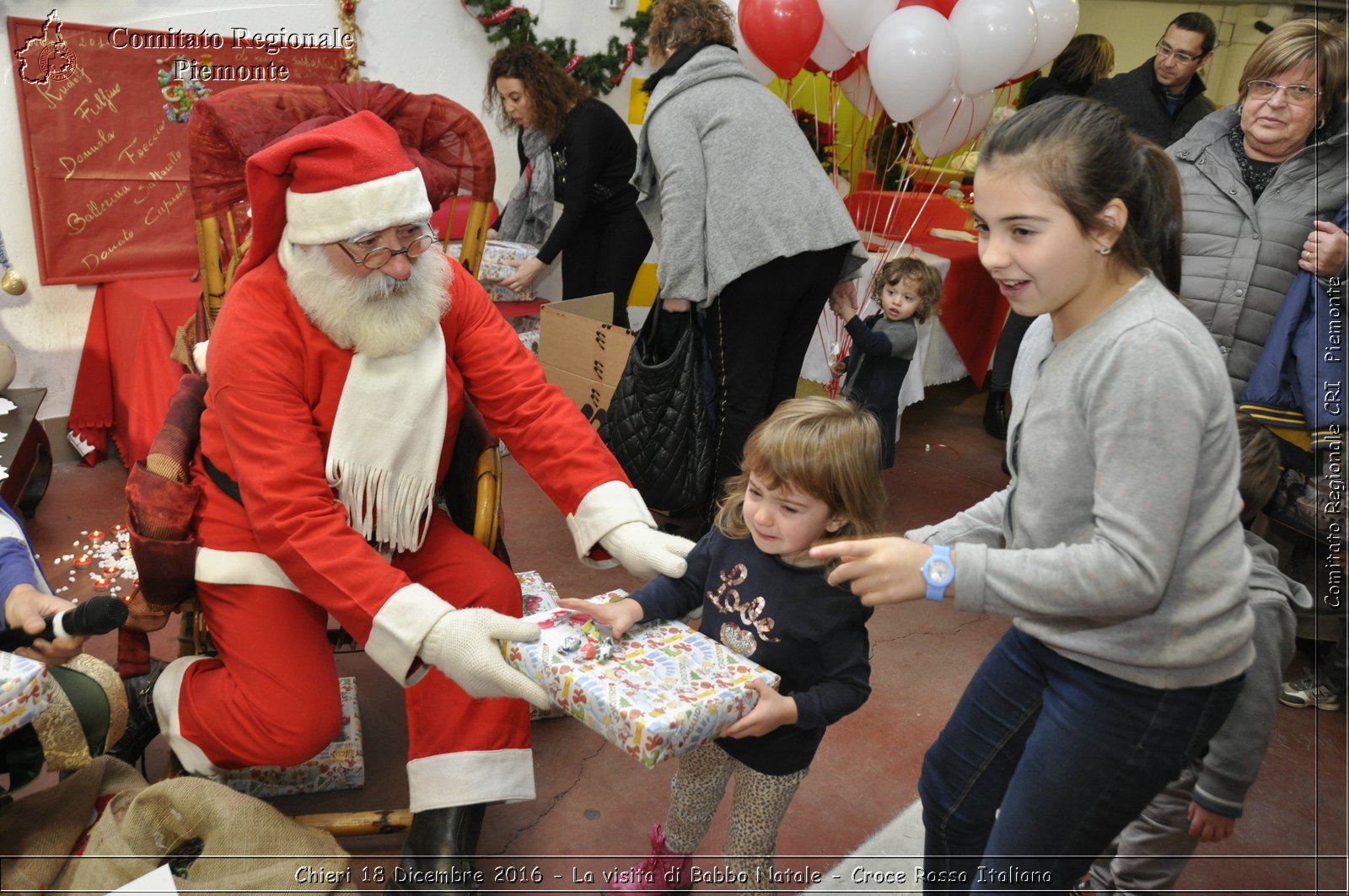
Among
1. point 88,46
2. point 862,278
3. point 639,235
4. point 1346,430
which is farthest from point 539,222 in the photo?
point 1346,430

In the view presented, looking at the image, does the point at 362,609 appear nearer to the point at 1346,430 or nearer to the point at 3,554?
the point at 3,554

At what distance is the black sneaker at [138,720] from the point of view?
2.28 m

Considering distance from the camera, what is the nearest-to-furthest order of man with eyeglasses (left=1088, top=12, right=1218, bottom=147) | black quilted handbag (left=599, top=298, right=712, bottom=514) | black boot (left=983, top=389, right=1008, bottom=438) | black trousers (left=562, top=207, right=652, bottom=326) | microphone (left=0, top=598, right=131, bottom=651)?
1. microphone (left=0, top=598, right=131, bottom=651)
2. black quilted handbag (left=599, top=298, right=712, bottom=514)
3. man with eyeglasses (left=1088, top=12, right=1218, bottom=147)
4. black trousers (left=562, top=207, right=652, bottom=326)
5. black boot (left=983, top=389, right=1008, bottom=438)

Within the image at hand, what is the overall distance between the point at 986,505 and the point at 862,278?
10.1 ft

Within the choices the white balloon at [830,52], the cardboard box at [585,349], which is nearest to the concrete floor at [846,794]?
the cardboard box at [585,349]

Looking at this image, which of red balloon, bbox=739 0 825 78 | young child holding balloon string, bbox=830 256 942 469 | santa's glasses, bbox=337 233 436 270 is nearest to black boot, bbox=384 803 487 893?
santa's glasses, bbox=337 233 436 270

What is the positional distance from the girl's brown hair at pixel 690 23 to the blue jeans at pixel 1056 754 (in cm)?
223

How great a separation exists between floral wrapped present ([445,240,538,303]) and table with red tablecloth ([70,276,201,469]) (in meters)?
1.17

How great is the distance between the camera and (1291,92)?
2.53 meters

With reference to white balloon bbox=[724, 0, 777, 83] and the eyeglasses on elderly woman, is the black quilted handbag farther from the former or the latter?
the eyeglasses on elderly woman

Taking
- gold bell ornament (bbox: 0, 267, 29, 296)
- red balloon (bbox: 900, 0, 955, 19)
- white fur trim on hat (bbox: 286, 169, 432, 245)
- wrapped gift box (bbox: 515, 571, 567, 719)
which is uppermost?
red balloon (bbox: 900, 0, 955, 19)

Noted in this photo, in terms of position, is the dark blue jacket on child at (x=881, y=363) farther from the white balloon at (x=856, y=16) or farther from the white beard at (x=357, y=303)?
the white beard at (x=357, y=303)

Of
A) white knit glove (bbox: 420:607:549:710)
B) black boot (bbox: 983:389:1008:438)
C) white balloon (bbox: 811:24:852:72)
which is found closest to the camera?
white knit glove (bbox: 420:607:549:710)

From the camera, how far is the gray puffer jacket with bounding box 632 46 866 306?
3.12m
